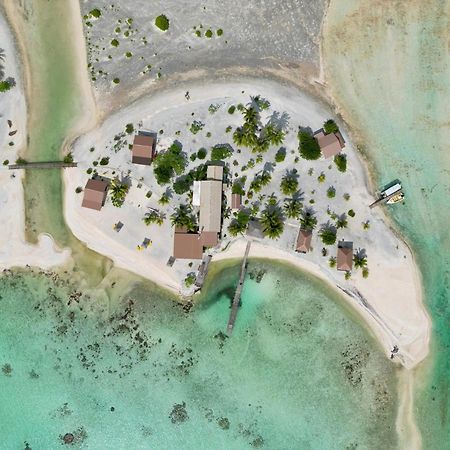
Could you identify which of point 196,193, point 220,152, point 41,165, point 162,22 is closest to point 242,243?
point 196,193

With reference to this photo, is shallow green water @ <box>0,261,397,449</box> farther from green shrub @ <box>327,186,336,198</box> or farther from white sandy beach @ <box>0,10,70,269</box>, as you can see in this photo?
green shrub @ <box>327,186,336,198</box>

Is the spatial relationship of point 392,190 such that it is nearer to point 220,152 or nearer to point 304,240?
point 304,240

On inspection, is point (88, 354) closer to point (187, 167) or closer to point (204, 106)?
point (187, 167)

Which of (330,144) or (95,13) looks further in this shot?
(95,13)

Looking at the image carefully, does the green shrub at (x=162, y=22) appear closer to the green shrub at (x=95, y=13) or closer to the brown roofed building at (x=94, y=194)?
the green shrub at (x=95, y=13)

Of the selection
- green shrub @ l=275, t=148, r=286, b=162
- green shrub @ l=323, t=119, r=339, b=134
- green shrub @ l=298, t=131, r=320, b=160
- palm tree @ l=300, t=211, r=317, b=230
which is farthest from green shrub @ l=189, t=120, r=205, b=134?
palm tree @ l=300, t=211, r=317, b=230

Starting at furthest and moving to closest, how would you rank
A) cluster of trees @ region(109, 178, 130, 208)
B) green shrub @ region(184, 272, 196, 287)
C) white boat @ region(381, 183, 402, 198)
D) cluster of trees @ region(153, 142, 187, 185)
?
1. green shrub @ region(184, 272, 196, 287)
2. cluster of trees @ region(153, 142, 187, 185)
3. cluster of trees @ region(109, 178, 130, 208)
4. white boat @ region(381, 183, 402, 198)

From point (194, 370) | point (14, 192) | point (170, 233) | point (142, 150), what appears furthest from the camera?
point (14, 192)
